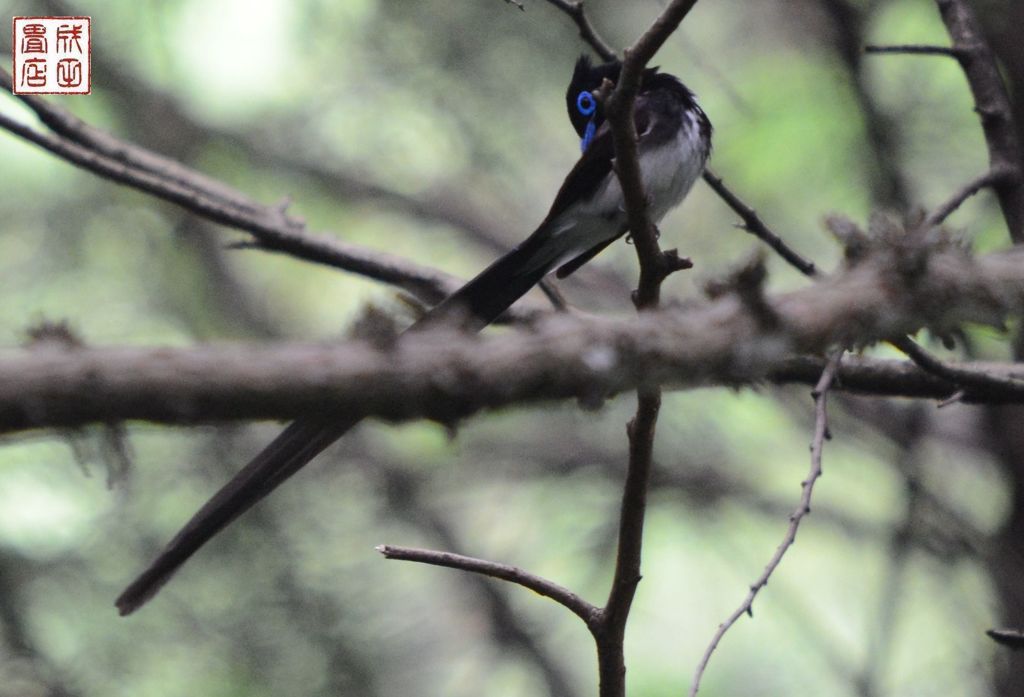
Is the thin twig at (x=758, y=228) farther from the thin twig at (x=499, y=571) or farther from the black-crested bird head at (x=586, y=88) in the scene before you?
the thin twig at (x=499, y=571)

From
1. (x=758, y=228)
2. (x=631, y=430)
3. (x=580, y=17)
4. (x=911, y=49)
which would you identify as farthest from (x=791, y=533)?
(x=911, y=49)

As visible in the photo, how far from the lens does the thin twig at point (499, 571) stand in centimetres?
132

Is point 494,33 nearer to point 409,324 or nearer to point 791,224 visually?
point 791,224

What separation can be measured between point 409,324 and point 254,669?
8.08 ft

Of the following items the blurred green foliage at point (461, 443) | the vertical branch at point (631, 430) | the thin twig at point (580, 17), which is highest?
the thin twig at point (580, 17)

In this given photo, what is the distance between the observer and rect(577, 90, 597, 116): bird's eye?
2.15m

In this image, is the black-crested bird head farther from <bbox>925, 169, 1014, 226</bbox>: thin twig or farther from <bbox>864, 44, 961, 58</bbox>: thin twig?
<bbox>925, 169, 1014, 226</bbox>: thin twig

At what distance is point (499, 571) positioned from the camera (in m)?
1.32

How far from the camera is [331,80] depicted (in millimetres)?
4066

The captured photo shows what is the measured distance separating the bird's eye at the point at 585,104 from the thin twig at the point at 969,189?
2.23 ft

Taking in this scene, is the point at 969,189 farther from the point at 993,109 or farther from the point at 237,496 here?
the point at 237,496

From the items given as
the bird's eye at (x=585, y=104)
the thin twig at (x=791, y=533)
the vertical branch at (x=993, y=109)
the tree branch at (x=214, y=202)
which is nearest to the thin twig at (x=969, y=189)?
the vertical branch at (x=993, y=109)

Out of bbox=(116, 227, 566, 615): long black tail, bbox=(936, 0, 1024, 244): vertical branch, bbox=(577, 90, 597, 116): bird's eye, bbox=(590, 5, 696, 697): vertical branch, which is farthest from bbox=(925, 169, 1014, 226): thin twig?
bbox=(116, 227, 566, 615): long black tail

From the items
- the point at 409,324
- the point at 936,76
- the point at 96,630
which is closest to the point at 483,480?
the point at 96,630
